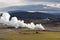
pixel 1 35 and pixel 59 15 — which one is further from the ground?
pixel 59 15

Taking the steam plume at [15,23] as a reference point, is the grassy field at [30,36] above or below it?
below

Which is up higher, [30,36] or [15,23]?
[15,23]

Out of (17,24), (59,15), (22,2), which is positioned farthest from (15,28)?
(59,15)

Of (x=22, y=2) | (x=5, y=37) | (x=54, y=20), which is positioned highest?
(x=22, y=2)

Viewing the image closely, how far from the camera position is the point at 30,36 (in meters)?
2.82

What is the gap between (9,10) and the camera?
2.85 metres

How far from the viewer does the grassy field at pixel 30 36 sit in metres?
2.81

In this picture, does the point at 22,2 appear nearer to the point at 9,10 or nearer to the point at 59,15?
the point at 9,10

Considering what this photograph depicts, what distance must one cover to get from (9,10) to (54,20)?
504mm

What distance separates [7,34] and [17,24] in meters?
0.15

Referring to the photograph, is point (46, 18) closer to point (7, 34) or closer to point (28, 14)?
point (28, 14)

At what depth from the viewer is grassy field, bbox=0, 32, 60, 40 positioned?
2.81 meters

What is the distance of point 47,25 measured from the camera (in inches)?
112

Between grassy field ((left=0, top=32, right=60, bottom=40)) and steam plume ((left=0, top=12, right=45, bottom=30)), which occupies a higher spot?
steam plume ((left=0, top=12, right=45, bottom=30))
